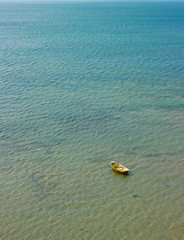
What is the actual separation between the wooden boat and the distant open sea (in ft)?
1.15

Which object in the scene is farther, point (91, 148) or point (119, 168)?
point (91, 148)

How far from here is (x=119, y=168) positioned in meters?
19.4

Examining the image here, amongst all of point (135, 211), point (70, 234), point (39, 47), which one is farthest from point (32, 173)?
point (39, 47)

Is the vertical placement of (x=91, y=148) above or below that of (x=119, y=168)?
below

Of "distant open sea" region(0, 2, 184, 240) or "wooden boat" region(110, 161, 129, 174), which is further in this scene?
"wooden boat" region(110, 161, 129, 174)

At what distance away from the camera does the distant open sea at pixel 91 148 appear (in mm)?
15547

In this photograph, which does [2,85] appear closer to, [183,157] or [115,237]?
[183,157]

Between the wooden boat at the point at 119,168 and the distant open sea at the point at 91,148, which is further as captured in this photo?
the wooden boat at the point at 119,168

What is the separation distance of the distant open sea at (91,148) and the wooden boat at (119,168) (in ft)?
1.15

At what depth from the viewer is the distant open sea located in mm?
15547

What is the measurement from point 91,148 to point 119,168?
3.67 meters

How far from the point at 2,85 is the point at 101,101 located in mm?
12257

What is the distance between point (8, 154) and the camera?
2155 cm

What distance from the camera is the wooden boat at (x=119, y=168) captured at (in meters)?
19.1
